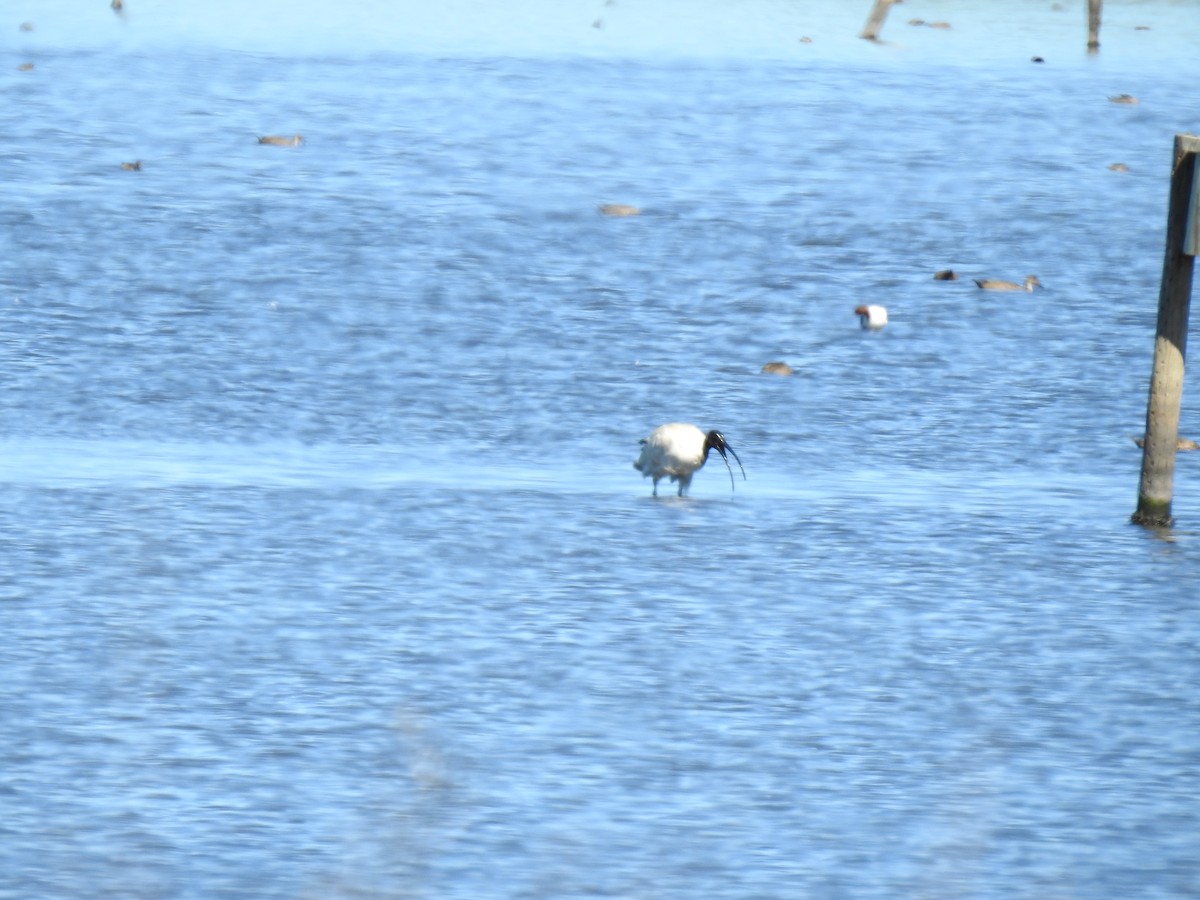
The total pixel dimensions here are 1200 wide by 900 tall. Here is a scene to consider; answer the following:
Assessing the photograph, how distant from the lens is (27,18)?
35.7 metres

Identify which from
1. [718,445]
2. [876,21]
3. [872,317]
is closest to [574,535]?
[718,445]

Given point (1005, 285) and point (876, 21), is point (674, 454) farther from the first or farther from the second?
point (876, 21)

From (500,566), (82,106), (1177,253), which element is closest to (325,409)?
(500,566)

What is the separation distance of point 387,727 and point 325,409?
5638 mm

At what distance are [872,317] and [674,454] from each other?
181 inches

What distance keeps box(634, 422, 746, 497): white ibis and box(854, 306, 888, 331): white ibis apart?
430cm

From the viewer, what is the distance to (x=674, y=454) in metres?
10.5

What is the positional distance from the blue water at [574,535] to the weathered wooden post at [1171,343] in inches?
8.2

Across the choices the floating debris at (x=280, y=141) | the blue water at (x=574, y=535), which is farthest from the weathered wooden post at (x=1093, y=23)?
the floating debris at (x=280, y=141)

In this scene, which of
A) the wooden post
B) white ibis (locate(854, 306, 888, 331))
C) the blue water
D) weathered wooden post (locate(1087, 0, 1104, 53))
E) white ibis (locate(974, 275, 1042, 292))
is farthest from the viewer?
the wooden post

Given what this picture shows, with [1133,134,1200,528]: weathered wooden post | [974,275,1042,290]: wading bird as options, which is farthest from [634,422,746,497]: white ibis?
[974,275,1042,290]: wading bird

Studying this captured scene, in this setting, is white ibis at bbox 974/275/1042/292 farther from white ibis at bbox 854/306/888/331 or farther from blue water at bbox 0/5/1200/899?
white ibis at bbox 854/306/888/331

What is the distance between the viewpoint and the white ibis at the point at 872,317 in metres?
14.8

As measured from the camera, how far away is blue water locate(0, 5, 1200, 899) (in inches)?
233
